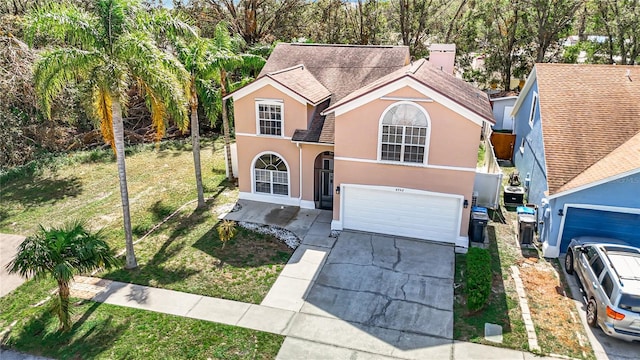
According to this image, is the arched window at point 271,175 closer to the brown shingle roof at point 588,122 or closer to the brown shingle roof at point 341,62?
the brown shingle roof at point 341,62

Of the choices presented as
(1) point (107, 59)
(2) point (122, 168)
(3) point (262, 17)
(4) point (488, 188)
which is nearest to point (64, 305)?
(2) point (122, 168)

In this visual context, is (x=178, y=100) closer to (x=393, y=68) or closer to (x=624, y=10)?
(x=393, y=68)

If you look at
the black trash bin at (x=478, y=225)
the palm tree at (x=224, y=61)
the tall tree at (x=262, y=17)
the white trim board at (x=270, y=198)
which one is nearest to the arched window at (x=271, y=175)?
the white trim board at (x=270, y=198)

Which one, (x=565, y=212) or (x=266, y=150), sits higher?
(x=266, y=150)

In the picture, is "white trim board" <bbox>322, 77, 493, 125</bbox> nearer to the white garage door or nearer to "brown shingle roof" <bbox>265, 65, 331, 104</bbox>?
the white garage door

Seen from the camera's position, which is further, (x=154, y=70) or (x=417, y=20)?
(x=417, y=20)

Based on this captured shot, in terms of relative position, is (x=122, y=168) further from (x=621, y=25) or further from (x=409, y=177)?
(x=621, y=25)

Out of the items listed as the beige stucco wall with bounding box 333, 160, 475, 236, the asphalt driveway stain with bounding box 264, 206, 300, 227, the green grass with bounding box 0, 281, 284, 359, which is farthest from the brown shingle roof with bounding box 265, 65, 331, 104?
the green grass with bounding box 0, 281, 284, 359
